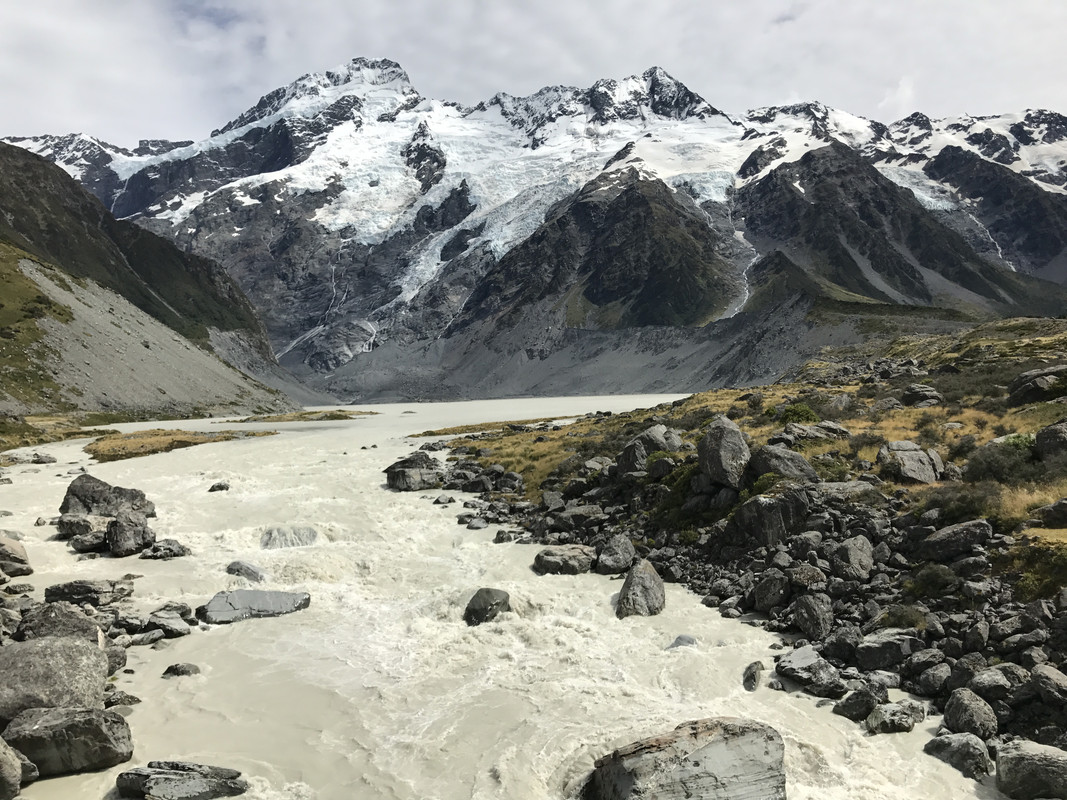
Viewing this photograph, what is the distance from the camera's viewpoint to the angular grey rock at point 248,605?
2342 cm

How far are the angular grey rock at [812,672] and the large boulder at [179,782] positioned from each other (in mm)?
13976

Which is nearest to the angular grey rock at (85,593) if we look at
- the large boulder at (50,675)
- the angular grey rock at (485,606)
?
the large boulder at (50,675)

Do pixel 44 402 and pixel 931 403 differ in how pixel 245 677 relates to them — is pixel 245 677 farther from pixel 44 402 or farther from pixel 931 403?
pixel 44 402


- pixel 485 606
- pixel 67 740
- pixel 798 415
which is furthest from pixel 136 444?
pixel 798 415

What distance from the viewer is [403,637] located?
22203 mm

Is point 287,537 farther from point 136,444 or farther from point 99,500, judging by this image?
point 136,444

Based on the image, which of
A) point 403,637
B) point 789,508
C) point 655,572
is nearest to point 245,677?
point 403,637

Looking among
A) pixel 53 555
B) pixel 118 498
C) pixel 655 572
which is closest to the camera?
pixel 655 572

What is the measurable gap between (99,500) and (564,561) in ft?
85.7

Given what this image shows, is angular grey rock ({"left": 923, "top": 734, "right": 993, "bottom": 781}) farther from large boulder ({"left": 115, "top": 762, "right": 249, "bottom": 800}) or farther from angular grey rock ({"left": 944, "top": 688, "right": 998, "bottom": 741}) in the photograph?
large boulder ({"left": 115, "top": 762, "right": 249, "bottom": 800})

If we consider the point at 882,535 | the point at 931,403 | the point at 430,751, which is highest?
the point at 931,403

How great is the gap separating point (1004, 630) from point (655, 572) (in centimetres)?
1111

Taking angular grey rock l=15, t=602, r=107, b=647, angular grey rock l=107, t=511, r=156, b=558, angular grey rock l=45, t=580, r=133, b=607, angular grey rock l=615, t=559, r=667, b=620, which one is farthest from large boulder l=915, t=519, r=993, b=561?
Answer: angular grey rock l=107, t=511, r=156, b=558

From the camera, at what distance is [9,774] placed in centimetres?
1290
